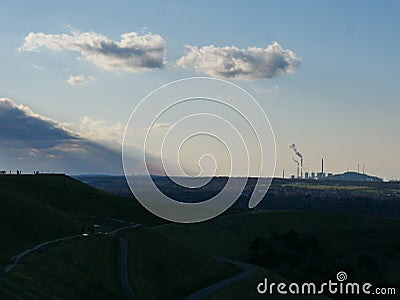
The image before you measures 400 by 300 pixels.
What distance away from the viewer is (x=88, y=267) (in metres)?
77.5

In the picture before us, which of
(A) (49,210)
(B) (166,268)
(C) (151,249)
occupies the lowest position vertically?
(B) (166,268)

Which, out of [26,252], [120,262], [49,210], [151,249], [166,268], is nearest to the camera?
[26,252]

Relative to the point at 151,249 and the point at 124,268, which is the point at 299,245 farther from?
the point at 124,268

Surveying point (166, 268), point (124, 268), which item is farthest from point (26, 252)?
point (166, 268)

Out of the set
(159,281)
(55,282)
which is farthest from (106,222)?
(55,282)

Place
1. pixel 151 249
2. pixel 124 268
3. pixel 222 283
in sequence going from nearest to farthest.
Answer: pixel 124 268 < pixel 222 283 < pixel 151 249

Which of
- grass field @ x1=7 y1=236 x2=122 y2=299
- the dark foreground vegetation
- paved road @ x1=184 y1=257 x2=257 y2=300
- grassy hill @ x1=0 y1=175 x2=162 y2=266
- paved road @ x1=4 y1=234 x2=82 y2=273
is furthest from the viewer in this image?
grassy hill @ x1=0 y1=175 x2=162 y2=266

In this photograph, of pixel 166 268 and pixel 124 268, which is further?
pixel 166 268

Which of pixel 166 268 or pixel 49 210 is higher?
pixel 49 210

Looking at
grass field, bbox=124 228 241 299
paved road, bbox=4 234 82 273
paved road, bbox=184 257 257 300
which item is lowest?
paved road, bbox=184 257 257 300

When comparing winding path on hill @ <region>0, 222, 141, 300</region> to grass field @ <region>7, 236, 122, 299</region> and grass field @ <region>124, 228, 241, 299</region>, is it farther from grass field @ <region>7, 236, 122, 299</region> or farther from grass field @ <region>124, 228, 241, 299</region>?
grass field @ <region>124, 228, 241, 299</region>

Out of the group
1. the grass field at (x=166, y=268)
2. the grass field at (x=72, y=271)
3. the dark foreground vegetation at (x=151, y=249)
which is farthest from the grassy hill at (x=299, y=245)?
the grass field at (x=72, y=271)

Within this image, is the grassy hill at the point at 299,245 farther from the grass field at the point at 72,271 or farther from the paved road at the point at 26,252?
the paved road at the point at 26,252

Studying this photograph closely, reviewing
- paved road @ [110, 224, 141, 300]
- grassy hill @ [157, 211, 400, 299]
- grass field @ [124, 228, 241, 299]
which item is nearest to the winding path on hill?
paved road @ [110, 224, 141, 300]
